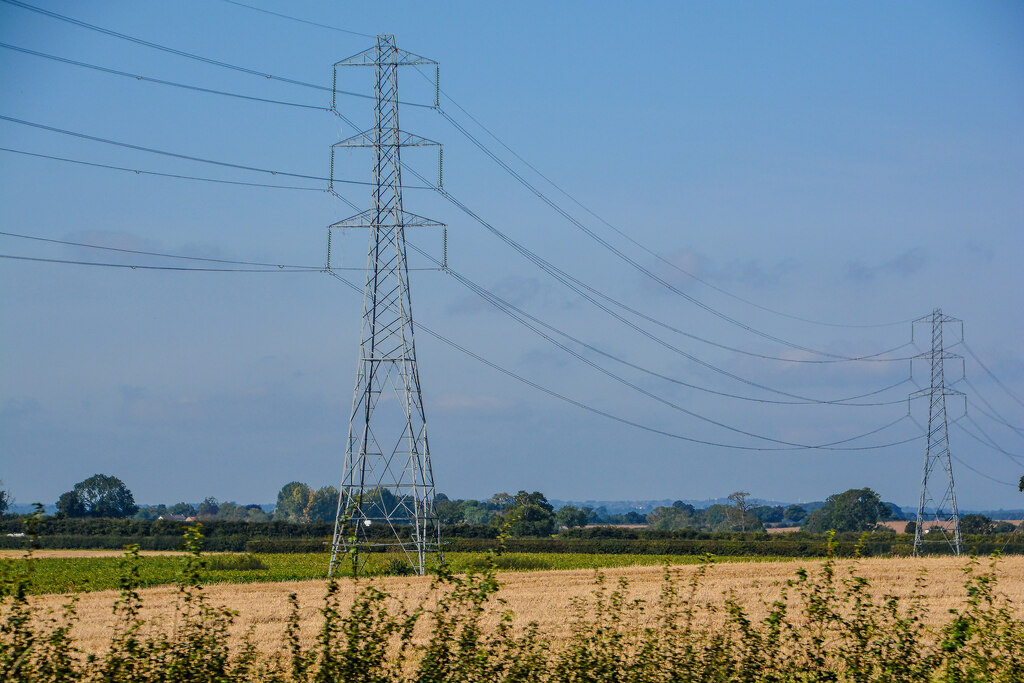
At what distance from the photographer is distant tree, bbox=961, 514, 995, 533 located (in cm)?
13162

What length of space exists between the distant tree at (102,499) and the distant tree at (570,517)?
82.3m

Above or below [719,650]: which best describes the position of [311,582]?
below

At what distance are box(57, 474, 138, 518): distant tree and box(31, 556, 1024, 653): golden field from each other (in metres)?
120

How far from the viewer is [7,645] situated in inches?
443

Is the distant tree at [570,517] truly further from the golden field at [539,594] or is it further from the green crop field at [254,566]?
the golden field at [539,594]

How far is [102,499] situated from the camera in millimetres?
159125

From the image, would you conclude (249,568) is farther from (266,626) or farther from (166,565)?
(266,626)

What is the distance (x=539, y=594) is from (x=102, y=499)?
460 ft

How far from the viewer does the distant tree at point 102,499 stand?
504 feet

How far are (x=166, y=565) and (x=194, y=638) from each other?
58041 millimetres

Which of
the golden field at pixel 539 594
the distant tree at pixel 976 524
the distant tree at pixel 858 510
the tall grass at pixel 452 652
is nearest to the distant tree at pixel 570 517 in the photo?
the distant tree at pixel 858 510

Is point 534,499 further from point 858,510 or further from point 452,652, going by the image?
point 452,652

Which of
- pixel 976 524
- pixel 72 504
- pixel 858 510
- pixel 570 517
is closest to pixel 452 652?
pixel 976 524

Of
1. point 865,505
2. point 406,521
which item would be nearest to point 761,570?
point 406,521
